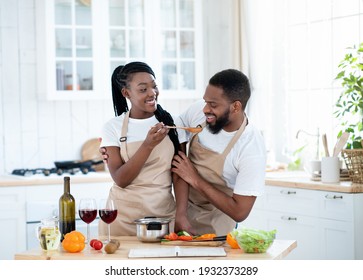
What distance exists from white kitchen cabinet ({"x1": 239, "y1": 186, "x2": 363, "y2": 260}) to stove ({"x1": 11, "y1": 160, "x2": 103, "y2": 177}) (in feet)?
4.52

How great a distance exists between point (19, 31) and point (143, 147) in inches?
114

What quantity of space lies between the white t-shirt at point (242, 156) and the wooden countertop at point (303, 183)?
1.14m

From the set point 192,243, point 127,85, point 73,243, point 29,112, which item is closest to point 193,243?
point 192,243

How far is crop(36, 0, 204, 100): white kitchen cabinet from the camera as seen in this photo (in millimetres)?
5414

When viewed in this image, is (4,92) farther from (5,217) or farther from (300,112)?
(300,112)

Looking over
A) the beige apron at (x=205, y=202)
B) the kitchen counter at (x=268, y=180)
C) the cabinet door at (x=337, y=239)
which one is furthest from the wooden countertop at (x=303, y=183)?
the beige apron at (x=205, y=202)

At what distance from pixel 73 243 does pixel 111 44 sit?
3072mm

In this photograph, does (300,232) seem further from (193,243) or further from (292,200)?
(193,243)

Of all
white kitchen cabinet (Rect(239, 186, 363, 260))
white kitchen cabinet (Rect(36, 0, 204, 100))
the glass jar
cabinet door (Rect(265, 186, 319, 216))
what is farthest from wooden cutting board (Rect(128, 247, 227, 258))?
white kitchen cabinet (Rect(36, 0, 204, 100))

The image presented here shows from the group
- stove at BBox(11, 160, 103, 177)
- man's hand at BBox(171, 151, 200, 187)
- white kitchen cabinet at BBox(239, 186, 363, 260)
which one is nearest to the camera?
man's hand at BBox(171, 151, 200, 187)

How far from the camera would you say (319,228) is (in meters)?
4.38

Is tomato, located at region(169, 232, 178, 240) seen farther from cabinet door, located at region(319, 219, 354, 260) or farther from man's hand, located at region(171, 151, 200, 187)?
cabinet door, located at region(319, 219, 354, 260)

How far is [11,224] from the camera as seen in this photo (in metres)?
5.02

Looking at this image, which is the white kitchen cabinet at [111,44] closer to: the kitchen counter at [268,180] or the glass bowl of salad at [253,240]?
the kitchen counter at [268,180]
